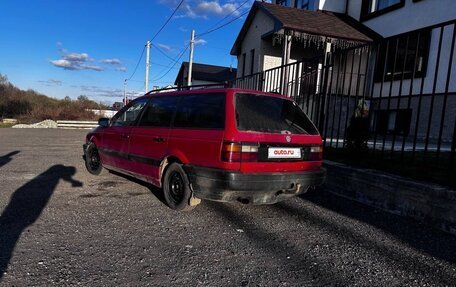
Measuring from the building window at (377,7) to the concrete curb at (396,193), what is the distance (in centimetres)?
1197

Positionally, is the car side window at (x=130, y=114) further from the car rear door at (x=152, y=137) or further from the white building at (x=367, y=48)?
the white building at (x=367, y=48)

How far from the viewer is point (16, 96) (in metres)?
40.3

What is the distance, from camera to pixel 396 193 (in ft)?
16.8

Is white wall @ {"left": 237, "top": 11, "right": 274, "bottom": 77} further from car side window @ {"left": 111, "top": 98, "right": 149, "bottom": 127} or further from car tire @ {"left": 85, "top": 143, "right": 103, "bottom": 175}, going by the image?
car side window @ {"left": 111, "top": 98, "right": 149, "bottom": 127}

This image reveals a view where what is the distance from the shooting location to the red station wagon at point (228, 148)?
4434 millimetres

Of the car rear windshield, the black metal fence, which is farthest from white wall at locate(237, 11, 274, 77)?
the car rear windshield

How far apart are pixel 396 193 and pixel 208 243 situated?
280 cm

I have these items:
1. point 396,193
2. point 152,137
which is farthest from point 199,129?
point 396,193

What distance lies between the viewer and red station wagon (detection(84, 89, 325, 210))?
4434mm

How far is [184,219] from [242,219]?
29.1 inches

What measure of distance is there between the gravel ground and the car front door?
69 centimetres

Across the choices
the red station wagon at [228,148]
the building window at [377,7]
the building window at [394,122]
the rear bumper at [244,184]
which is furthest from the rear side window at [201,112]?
the building window at [377,7]

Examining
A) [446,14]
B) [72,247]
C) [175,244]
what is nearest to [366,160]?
[175,244]

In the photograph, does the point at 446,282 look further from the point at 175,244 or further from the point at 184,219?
the point at 184,219
